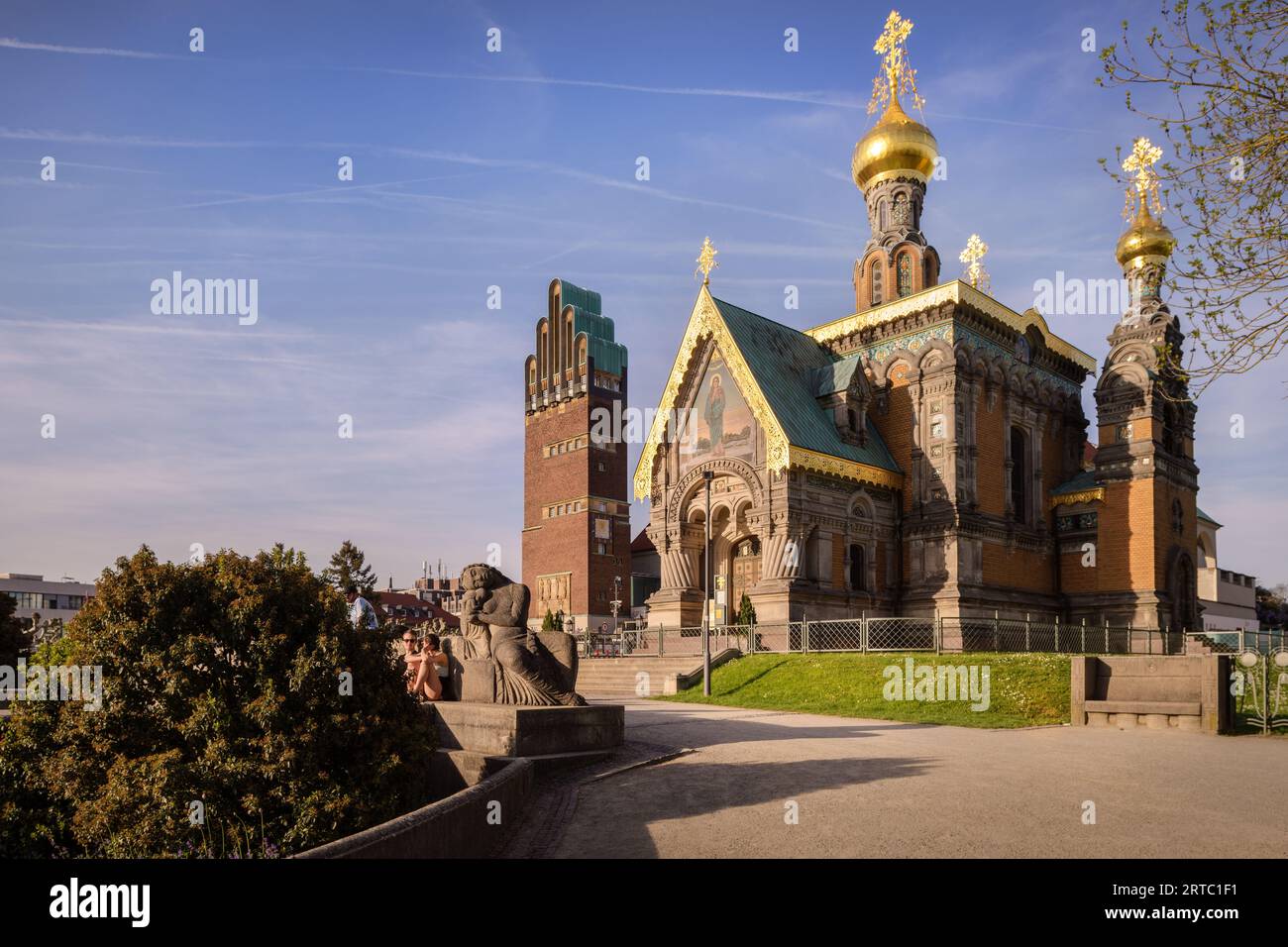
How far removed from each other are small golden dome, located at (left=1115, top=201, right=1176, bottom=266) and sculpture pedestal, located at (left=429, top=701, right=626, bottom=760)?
36.7m

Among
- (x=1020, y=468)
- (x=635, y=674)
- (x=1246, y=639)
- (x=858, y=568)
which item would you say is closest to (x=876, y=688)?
(x=635, y=674)

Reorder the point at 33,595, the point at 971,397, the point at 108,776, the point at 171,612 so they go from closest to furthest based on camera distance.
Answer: the point at 108,776, the point at 171,612, the point at 971,397, the point at 33,595

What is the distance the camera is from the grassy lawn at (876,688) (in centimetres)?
1870

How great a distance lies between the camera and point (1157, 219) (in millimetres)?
40000

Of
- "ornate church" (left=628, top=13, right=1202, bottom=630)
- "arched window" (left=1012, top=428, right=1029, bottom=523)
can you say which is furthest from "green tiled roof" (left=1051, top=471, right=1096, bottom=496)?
"arched window" (left=1012, top=428, right=1029, bottom=523)

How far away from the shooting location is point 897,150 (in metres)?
39.7

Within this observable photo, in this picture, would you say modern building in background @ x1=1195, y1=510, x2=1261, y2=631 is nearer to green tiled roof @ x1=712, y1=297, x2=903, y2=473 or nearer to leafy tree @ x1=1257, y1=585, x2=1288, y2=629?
leafy tree @ x1=1257, y1=585, x2=1288, y2=629

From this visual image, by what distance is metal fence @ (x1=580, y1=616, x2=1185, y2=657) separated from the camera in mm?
28625

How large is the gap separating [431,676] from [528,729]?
2.24m

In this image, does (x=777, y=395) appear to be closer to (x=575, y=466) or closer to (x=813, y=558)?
(x=813, y=558)

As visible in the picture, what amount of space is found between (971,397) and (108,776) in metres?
32.5

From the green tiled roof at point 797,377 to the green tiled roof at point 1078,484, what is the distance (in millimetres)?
7954

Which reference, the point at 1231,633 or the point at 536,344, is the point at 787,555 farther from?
the point at 536,344
